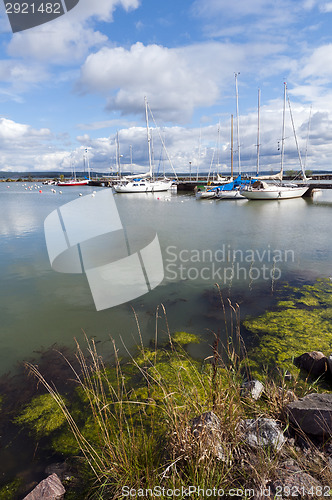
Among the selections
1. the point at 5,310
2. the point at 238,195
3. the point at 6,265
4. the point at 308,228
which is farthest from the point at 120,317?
the point at 238,195

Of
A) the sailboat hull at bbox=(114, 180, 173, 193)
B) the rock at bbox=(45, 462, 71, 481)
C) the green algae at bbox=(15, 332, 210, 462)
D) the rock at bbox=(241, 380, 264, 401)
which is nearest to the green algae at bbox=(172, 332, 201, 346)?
the green algae at bbox=(15, 332, 210, 462)

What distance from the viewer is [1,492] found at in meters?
2.54

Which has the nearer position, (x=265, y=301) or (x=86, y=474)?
(x=86, y=474)

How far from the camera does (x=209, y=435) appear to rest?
Answer: 2.34 meters

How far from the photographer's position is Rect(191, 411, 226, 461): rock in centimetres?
226

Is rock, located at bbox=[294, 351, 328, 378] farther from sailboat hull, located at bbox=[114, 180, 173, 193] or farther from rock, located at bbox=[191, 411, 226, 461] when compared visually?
sailboat hull, located at bbox=[114, 180, 173, 193]

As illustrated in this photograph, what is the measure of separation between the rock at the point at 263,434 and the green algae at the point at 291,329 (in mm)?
1588

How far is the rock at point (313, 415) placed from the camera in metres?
2.52

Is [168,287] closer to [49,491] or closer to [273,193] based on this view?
[49,491]

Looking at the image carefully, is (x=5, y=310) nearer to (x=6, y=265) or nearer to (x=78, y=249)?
(x=6, y=265)

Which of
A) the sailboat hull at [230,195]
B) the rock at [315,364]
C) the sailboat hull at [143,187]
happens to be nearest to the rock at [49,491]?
the rock at [315,364]

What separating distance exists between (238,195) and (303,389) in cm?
3371

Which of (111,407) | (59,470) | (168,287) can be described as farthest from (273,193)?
(59,470)

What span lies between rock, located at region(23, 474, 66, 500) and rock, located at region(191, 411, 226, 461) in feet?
4.25
